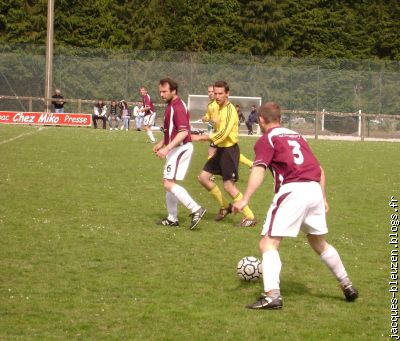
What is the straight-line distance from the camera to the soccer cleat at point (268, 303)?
6.74 meters

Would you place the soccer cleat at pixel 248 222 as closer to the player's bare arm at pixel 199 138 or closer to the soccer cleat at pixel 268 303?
the player's bare arm at pixel 199 138

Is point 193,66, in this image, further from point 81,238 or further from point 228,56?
point 81,238

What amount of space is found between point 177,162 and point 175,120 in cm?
52

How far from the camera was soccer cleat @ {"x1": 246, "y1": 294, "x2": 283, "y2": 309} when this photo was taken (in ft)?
22.1

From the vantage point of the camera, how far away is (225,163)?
11438 mm

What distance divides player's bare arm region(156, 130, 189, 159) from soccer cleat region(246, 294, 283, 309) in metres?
3.72

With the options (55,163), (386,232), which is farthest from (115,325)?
(55,163)

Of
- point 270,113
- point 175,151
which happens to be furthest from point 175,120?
point 270,113

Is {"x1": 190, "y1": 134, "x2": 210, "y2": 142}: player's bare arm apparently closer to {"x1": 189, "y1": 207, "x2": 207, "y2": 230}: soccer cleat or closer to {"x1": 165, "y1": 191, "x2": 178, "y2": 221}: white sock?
{"x1": 165, "y1": 191, "x2": 178, "y2": 221}: white sock

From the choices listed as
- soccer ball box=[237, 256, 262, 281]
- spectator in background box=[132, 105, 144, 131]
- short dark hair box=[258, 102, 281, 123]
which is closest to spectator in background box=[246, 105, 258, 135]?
spectator in background box=[132, 105, 144, 131]

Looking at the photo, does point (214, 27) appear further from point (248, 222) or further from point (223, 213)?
point (248, 222)


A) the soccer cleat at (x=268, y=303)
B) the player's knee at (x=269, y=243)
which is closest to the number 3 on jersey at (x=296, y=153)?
the player's knee at (x=269, y=243)

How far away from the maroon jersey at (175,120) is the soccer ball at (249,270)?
121 inches

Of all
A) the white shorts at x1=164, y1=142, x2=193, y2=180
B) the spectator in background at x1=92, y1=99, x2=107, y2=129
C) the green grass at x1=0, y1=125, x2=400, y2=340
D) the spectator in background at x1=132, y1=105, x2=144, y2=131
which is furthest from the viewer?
the spectator in background at x1=132, y1=105, x2=144, y2=131
